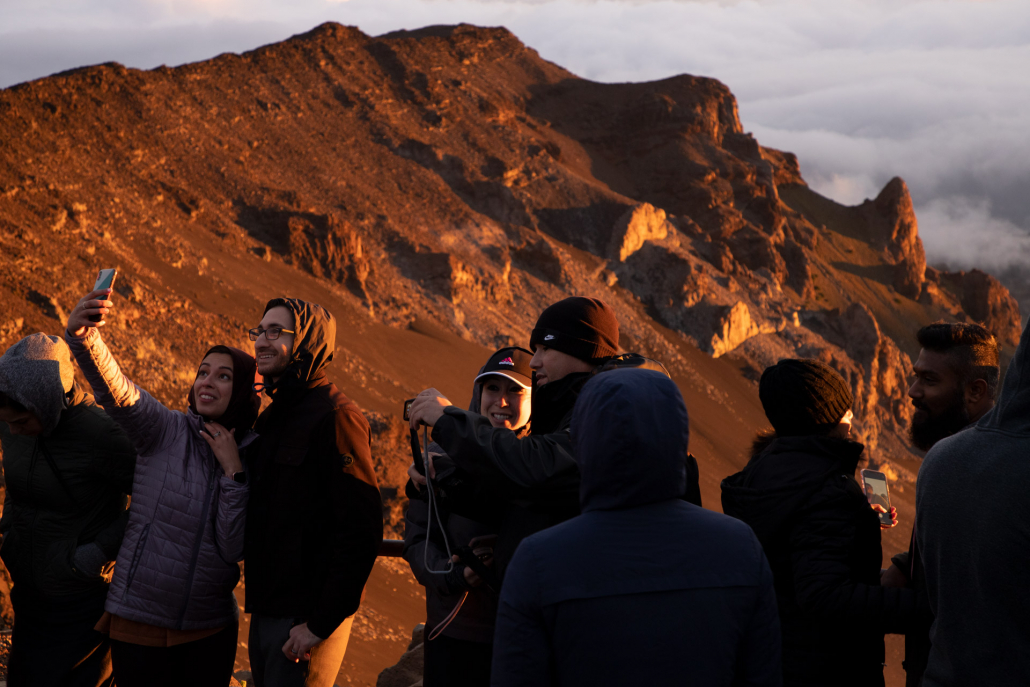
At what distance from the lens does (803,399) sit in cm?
279

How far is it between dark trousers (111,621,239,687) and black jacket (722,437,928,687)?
2203 millimetres

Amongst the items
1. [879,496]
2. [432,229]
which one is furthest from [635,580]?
[432,229]

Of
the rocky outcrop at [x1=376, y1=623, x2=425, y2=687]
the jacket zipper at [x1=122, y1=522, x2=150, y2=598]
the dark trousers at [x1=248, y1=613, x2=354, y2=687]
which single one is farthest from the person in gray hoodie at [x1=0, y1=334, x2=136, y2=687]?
the rocky outcrop at [x1=376, y1=623, x2=425, y2=687]

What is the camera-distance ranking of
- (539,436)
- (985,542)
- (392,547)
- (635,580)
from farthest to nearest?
(392,547)
(539,436)
(985,542)
(635,580)

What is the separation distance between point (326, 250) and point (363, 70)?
24438 millimetres

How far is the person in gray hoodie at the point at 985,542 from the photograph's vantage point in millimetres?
1908

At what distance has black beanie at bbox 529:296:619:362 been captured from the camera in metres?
2.70

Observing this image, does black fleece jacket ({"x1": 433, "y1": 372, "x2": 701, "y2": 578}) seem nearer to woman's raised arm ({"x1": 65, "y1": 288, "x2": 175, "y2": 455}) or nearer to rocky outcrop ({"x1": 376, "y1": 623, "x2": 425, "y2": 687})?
woman's raised arm ({"x1": 65, "y1": 288, "x2": 175, "y2": 455})

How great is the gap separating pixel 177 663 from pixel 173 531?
1.74 feet

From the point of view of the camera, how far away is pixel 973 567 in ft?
6.43

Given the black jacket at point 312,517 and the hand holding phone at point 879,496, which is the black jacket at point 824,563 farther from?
the black jacket at point 312,517

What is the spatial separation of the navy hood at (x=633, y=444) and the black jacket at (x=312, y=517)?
5.28ft

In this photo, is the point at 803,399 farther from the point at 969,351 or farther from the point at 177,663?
the point at 177,663

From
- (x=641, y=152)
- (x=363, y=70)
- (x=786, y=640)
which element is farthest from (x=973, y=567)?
(x=641, y=152)
